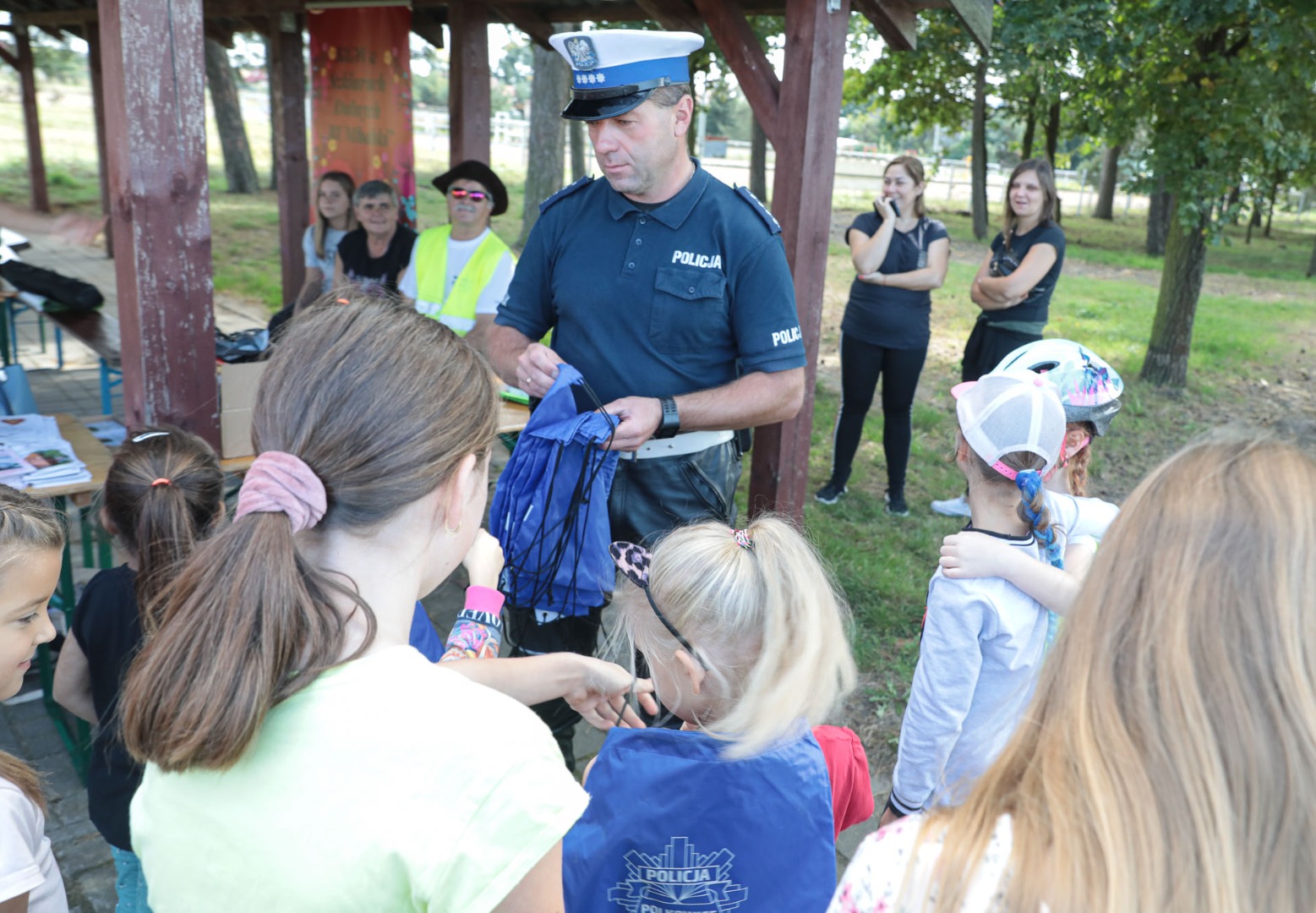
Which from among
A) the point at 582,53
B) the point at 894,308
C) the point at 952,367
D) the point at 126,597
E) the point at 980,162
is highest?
the point at 980,162

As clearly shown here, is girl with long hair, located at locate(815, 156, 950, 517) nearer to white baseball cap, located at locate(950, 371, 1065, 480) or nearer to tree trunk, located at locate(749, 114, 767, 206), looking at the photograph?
white baseball cap, located at locate(950, 371, 1065, 480)

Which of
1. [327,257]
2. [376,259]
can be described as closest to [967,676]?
[376,259]

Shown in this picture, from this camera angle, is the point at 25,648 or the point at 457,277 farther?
the point at 457,277

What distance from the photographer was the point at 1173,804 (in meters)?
0.81

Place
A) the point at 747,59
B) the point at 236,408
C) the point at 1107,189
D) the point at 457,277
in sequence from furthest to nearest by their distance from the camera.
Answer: the point at 1107,189, the point at 457,277, the point at 747,59, the point at 236,408

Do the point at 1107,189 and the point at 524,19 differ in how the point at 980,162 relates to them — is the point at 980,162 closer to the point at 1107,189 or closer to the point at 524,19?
the point at 1107,189

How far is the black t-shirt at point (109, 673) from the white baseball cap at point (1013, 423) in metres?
1.76

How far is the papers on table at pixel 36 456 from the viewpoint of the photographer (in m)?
3.22

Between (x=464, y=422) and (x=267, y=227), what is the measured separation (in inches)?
655

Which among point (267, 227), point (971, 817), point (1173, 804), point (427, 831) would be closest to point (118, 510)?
point (427, 831)

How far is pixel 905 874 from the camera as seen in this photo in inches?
35.5

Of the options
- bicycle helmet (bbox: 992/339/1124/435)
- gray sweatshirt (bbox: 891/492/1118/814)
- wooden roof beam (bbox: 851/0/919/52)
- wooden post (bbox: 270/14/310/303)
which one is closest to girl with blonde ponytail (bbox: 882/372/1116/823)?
gray sweatshirt (bbox: 891/492/1118/814)

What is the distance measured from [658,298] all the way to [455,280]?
2432 millimetres

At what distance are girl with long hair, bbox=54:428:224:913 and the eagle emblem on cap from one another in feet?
4.41
